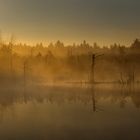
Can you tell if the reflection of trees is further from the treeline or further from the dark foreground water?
the treeline

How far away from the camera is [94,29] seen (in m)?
7.39

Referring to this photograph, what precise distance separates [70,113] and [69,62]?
2703 mm

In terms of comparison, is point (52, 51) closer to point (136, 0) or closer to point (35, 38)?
→ point (35, 38)

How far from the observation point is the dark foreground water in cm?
419

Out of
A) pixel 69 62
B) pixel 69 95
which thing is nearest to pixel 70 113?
pixel 69 95

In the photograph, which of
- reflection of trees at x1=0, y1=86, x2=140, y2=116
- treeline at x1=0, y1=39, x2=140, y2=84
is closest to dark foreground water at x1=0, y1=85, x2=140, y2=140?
reflection of trees at x1=0, y1=86, x2=140, y2=116

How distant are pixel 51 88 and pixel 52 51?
2.56 feet

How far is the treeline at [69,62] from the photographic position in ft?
25.1

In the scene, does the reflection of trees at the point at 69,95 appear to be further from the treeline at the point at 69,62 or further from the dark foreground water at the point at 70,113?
the treeline at the point at 69,62

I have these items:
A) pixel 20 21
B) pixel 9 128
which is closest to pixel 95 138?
pixel 9 128

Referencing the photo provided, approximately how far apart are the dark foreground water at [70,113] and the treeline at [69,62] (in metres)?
0.24

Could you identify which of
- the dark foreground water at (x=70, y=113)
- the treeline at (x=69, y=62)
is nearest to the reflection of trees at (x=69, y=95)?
the dark foreground water at (x=70, y=113)

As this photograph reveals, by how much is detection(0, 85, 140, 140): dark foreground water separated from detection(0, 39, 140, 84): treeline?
0.24 meters

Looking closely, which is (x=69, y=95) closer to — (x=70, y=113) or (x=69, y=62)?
(x=69, y=62)
